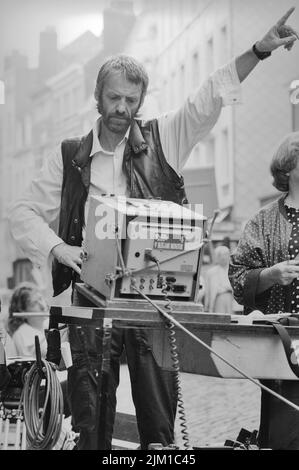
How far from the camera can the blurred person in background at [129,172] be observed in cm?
304

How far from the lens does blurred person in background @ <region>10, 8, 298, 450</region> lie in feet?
9.98

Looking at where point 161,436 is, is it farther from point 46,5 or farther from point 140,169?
point 46,5

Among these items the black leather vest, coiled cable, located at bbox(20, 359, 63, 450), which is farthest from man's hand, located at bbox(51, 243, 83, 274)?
coiled cable, located at bbox(20, 359, 63, 450)

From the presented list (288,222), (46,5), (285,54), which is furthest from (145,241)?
(285,54)

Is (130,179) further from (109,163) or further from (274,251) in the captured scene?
(274,251)

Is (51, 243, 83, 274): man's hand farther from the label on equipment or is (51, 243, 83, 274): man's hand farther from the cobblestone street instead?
the label on equipment

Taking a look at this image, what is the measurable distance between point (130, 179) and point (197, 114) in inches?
12.4

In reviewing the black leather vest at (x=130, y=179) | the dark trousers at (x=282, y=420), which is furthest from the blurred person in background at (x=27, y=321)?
the dark trousers at (x=282, y=420)

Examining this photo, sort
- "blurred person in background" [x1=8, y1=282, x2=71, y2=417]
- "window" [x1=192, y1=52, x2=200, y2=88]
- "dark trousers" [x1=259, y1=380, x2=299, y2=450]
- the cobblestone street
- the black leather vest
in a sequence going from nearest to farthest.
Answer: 1. "dark trousers" [x1=259, y1=380, x2=299, y2=450]
2. the black leather vest
3. the cobblestone street
4. "blurred person in background" [x1=8, y1=282, x2=71, y2=417]
5. "window" [x1=192, y1=52, x2=200, y2=88]

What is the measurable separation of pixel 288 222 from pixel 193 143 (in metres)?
0.49

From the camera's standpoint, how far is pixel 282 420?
9.12 feet

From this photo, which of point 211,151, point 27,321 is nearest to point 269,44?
point 27,321
